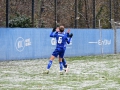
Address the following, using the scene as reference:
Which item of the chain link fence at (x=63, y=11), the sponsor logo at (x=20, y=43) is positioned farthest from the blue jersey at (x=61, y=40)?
the chain link fence at (x=63, y=11)

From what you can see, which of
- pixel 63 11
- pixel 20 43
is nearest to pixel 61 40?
pixel 20 43

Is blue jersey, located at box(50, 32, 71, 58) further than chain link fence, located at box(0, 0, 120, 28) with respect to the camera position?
No

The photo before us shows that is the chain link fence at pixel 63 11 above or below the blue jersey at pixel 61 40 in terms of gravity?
above

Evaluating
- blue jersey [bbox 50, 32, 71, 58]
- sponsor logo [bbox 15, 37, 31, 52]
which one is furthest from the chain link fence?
blue jersey [bbox 50, 32, 71, 58]

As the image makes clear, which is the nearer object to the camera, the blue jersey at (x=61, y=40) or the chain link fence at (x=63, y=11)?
the blue jersey at (x=61, y=40)

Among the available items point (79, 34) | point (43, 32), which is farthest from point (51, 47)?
point (79, 34)

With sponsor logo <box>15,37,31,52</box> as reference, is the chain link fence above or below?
above

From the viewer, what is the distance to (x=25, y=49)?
2655 cm

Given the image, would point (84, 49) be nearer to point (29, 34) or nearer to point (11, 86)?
point (29, 34)

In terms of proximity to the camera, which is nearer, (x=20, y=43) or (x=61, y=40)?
(x=61, y=40)

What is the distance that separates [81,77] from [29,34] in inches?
464

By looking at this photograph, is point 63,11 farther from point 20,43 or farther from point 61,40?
point 61,40

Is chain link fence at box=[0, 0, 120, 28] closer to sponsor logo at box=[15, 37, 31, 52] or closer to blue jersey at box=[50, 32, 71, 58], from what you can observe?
sponsor logo at box=[15, 37, 31, 52]

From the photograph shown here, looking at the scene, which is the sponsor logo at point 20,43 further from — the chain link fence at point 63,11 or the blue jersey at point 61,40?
the chain link fence at point 63,11
